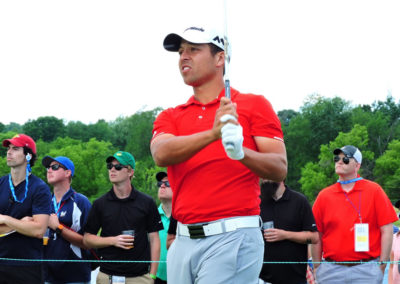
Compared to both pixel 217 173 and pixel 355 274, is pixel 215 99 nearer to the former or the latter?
pixel 217 173

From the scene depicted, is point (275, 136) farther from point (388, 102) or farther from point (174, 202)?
point (388, 102)

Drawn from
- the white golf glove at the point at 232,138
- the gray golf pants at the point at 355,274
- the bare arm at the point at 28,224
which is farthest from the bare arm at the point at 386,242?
the white golf glove at the point at 232,138

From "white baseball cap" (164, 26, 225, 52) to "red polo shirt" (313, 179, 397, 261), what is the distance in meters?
3.97

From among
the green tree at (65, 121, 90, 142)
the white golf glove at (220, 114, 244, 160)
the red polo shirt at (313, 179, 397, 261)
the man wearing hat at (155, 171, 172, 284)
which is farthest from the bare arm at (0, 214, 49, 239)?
the green tree at (65, 121, 90, 142)

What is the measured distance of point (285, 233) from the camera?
662cm

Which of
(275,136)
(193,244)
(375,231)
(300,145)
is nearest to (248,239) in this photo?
(193,244)

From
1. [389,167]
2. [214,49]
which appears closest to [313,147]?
[389,167]

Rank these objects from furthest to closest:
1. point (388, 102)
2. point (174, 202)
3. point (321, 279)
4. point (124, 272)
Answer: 1. point (388, 102)
2. point (321, 279)
3. point (124, 272)
4. point (174, 202)

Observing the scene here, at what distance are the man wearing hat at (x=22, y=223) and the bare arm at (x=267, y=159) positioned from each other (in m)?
3.32

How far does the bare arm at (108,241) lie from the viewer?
6.61 m

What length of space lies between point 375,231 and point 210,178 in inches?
163

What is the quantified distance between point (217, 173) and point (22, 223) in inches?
126

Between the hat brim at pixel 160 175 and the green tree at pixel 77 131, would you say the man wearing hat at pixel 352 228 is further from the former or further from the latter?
the green tree at pixel 77 131

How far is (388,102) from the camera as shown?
3223 inches
